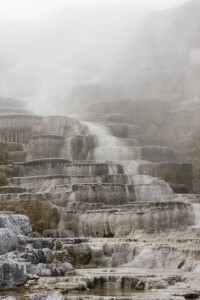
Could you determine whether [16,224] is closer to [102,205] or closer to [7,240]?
[7,240]

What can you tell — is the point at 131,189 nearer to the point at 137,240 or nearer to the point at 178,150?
the point at 137,240

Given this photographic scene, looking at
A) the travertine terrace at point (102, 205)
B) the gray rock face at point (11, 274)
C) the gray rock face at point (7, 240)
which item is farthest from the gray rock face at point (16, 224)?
the gray rock face at point (11, 274)

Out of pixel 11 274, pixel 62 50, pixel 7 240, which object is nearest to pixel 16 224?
pixel 7 240

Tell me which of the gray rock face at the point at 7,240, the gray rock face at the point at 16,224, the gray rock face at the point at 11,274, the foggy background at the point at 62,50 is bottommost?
the gray rock face at the point at 11,274

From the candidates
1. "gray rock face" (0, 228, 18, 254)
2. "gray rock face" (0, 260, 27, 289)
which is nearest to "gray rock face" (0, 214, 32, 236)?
"gray rock face" (0, 228, 18, 254)

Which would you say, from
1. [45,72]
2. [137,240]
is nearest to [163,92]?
[45,72]

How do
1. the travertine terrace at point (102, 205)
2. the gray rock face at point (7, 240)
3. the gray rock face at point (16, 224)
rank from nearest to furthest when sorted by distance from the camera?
the travertine terrace at point (102, 205) < the gray rock face at point (7, 240) < the gray rock face at point (16, 224)

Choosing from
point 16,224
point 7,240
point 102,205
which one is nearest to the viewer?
point 7,240

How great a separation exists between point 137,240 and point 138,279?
3605 millimetres

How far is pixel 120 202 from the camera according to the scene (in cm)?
1958

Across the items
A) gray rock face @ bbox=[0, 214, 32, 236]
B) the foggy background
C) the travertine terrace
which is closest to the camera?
the travertine terrace

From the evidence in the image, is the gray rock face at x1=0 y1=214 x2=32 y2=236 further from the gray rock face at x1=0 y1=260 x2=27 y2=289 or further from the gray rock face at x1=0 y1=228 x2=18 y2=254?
the gray rock face at x1=0 y1=260 x2=27 y2=289

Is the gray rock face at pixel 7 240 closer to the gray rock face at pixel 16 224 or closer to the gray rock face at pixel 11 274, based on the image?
the gray rock face at pixel 16 224

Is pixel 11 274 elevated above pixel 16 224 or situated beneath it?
situated beneath
